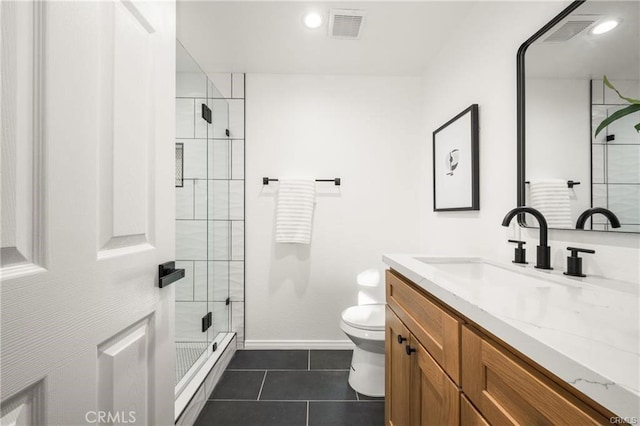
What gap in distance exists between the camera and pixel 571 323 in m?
0.51

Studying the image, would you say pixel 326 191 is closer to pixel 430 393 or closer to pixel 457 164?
pixel 457 164

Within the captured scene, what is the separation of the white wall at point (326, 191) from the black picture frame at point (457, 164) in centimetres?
34

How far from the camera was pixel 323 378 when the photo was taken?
70.5 inches

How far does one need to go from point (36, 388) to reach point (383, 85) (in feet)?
7.96

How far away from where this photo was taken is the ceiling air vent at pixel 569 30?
926 millimetres

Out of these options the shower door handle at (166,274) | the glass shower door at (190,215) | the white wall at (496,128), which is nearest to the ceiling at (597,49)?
the white wall at (496,128)

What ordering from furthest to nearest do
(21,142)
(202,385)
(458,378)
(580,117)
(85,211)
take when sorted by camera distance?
1. (202,385)
2. (580,117)
3. (458,378)
4. (85,211)
5. (21,142)

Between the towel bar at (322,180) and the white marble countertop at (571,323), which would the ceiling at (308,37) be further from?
the white marble countertop at (571,323)

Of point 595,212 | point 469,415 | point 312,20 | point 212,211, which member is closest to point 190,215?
point 212,211

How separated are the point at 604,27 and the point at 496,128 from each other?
50cm

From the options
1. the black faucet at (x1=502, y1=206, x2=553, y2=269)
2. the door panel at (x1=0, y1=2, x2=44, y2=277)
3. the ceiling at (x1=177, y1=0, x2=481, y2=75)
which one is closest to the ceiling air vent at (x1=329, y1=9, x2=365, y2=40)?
the ceiling at (x1=177, y1=0, x2=481, y2=75)

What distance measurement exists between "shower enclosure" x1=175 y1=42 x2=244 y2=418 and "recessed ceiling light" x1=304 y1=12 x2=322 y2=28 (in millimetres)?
718

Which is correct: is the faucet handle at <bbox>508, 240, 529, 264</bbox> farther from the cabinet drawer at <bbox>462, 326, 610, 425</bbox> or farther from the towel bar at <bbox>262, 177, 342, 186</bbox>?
the towel bar at <bbox>262, 177, 342, 186</bbox>

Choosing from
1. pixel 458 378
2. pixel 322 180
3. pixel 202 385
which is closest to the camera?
pixel 458 378
